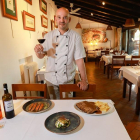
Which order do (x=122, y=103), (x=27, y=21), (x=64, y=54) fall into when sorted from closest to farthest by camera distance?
1. (x=64, y=54)
2. (x=27, y=21)
3. (x=122, y=103)

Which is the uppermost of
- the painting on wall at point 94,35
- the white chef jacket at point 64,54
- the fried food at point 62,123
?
the painting on wall at point 94,35

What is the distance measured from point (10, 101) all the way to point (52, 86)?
810 mm

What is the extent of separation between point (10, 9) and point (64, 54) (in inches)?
46.1

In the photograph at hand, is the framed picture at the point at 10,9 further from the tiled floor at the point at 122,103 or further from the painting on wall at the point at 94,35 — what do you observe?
the painting on wall at the point at 94,35

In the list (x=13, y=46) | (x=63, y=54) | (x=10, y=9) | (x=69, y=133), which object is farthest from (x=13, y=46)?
(x=69, y=133)

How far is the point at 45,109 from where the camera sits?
110 centimetres

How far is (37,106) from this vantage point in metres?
1.15

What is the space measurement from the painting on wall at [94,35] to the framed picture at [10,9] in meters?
7.61

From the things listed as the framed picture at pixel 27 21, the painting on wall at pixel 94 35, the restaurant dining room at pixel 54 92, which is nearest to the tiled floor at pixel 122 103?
the restaurant dining room at pixel 54 92

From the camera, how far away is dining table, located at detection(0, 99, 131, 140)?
0.78 m

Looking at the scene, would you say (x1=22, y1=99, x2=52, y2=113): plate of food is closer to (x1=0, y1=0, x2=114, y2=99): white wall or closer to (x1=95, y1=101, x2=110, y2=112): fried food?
(x1=95, y1=101, x2=110, y2=112): fried food

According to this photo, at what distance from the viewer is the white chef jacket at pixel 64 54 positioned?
1.65m

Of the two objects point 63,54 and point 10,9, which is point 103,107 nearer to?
point 63,54

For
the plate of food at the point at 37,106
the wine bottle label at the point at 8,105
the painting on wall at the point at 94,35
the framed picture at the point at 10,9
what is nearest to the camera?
the wine bottle label at the point at 8,105
